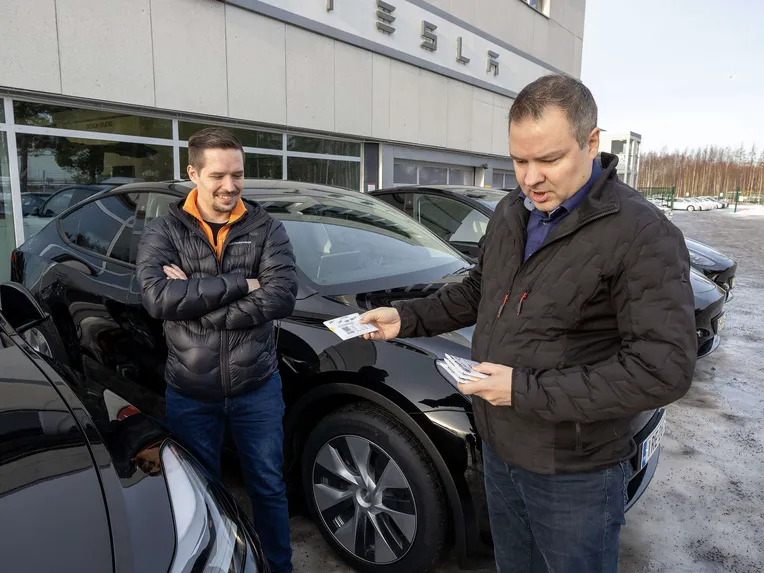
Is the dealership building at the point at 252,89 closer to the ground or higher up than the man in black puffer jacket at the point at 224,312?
higher up

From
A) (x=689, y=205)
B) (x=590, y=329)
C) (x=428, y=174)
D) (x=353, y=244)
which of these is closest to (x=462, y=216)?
(x=353, y=244)

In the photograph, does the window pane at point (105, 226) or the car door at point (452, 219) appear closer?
the window pane at point (105, 226)

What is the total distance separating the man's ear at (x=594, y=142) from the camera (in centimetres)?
119

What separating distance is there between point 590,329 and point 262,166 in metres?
8.93

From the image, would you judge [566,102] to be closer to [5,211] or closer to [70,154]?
[5,211]

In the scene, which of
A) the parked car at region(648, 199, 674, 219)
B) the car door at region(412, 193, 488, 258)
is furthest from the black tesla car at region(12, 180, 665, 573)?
the car door at region(412, 193, 488, 258)

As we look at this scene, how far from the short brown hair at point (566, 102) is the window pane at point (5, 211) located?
687cm

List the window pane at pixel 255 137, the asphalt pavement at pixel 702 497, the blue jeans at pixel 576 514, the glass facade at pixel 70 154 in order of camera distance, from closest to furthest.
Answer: the blue jeans at pixel 576 514
the asphalt pavement at pixel 702 497
the glass facade at pixel 70 154
the window pane at pixel 255 137

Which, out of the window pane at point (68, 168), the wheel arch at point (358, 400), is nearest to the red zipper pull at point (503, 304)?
the wheel arch at point (358, 400)

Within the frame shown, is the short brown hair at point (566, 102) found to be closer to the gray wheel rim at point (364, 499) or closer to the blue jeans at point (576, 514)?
the blue jeans at point (576, 514)

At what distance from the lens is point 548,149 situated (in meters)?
1.17

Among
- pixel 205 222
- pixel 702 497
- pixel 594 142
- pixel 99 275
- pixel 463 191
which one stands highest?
pixel 594 142

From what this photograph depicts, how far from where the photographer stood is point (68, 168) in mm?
6949

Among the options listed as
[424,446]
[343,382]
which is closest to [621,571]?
[424,446]
